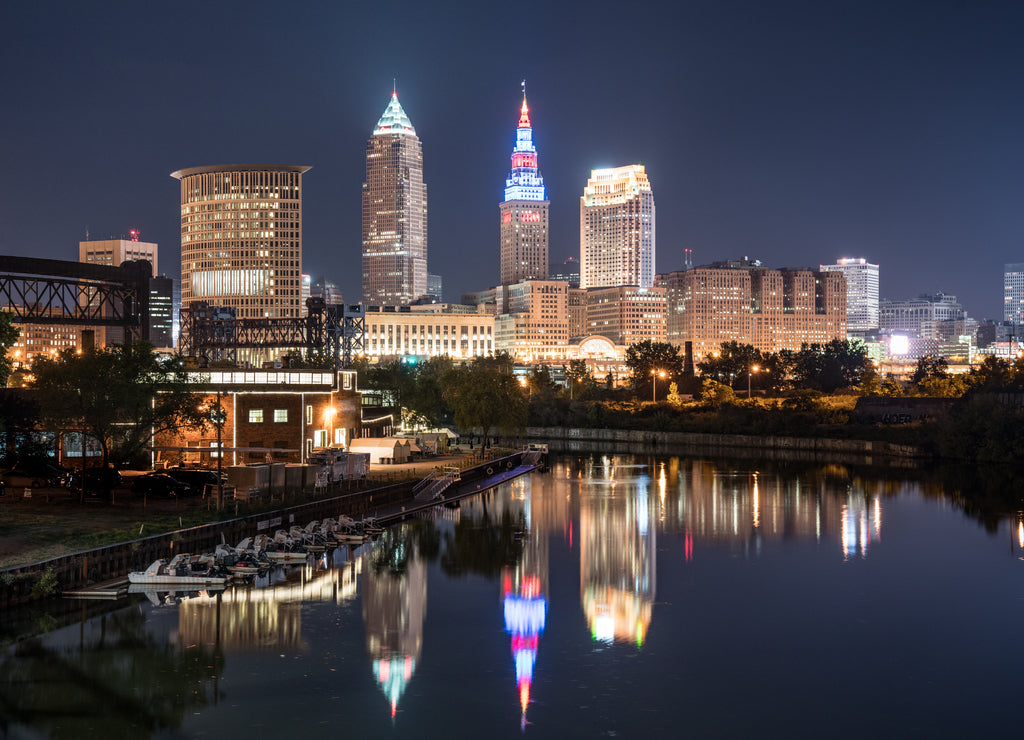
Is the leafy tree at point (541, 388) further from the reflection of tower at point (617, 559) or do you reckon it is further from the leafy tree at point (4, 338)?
the leafy tree at point (4, 338)

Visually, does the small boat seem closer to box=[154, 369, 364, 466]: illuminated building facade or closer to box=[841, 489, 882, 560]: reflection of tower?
box=[154, 369, 364, 466]: illuminated building facade

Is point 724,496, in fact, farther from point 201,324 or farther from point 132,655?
point 201,324

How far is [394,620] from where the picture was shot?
1449 inches

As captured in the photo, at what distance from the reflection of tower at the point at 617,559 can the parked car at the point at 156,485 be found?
2219 cm

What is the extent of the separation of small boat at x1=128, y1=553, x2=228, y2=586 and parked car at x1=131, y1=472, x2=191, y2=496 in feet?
44.6

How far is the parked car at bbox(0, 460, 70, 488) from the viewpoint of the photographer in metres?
56.8

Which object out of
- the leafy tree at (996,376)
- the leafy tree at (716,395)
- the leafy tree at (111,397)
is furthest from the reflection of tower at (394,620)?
the leafy tree at (716,395)

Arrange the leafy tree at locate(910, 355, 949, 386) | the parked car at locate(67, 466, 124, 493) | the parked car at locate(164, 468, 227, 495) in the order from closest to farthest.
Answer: the parked car at locate(67, 466, 124, 493)
the parked car at locate(164, 468, 227, 495)
the leafy tree at locate(910, 355, 949, 386)

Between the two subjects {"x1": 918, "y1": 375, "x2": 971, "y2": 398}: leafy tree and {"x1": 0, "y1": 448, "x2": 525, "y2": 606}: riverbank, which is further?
{"x1": 918, "y1": 375, "x2": 971, "y2": 398}: leafy tree

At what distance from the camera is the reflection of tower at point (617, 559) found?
3709 centimetres

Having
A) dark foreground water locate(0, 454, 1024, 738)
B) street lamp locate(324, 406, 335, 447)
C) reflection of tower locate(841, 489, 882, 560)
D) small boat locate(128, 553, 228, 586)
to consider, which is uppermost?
street lamp locate(324, 406, 335, 447)

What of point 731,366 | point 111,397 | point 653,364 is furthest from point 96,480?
point 731,366

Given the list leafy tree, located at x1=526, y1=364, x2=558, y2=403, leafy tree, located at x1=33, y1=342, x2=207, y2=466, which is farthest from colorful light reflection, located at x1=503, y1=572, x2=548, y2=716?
leafy tree, located at x1=526, y1=364, x2=558, y2=403

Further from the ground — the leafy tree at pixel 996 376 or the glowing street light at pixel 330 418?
the leafy tree at pixel 996 376
